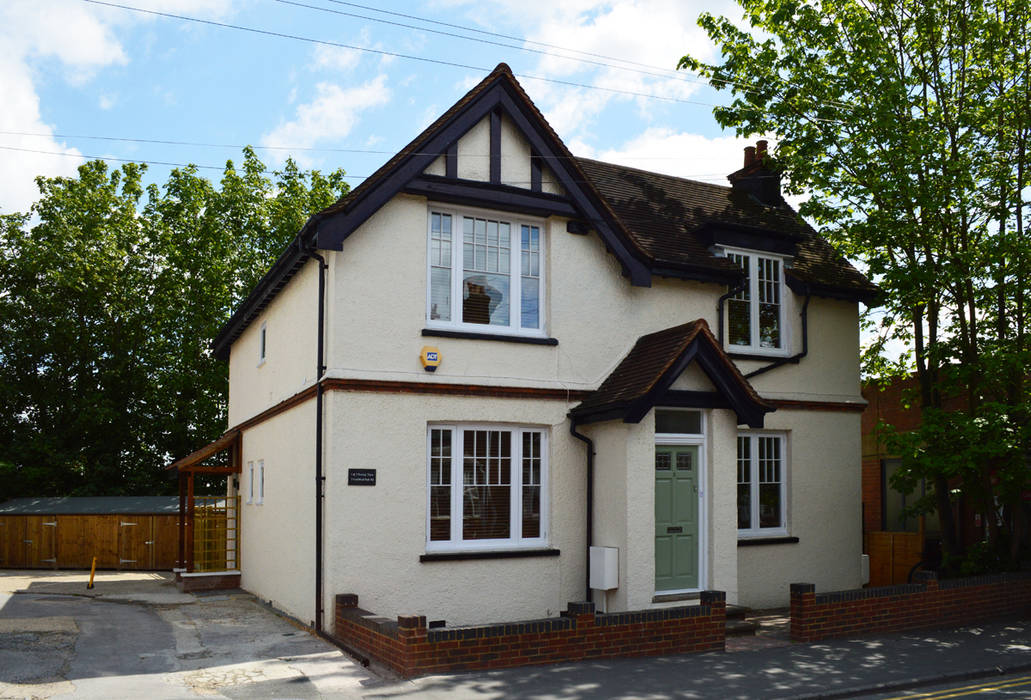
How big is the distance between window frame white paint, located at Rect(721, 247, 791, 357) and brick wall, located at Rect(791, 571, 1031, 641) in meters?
4.70

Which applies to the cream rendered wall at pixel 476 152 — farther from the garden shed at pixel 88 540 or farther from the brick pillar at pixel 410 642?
the garden shed at pixel 88 540

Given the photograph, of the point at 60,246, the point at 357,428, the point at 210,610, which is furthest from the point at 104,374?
the point at 357,428

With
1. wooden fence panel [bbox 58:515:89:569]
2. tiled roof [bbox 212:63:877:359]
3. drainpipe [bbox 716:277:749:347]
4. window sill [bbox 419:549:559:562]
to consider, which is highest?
tiled roof [bbox 212:63:877:359]

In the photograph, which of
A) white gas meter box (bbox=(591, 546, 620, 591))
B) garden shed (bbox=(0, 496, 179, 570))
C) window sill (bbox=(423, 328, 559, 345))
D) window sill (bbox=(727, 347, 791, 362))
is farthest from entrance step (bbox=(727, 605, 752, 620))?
garden shed (bbox=(0, 496, 179, 570))

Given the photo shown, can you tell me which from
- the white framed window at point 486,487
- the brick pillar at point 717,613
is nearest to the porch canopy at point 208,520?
the white framed window at point 486,487

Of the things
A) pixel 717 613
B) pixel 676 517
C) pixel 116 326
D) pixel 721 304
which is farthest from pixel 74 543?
pixel 717 613

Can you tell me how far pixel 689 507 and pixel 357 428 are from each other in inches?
207

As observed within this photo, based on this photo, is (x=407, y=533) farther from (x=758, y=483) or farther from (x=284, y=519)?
(x=758, y=483)

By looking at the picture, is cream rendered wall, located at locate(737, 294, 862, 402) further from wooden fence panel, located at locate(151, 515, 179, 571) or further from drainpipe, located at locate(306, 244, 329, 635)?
wooden fence panel, located at locate(151, 515, 179, 571)

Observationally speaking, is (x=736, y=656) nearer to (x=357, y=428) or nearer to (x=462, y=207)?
(x=357, y=428)

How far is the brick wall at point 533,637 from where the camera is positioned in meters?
9.95

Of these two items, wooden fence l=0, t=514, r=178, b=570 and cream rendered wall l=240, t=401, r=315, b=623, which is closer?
cream rendered wall l=240, t=401, r=315, b=623

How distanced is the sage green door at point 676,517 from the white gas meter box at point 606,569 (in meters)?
0.80

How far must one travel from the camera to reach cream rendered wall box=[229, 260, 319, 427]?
14.0 metres
